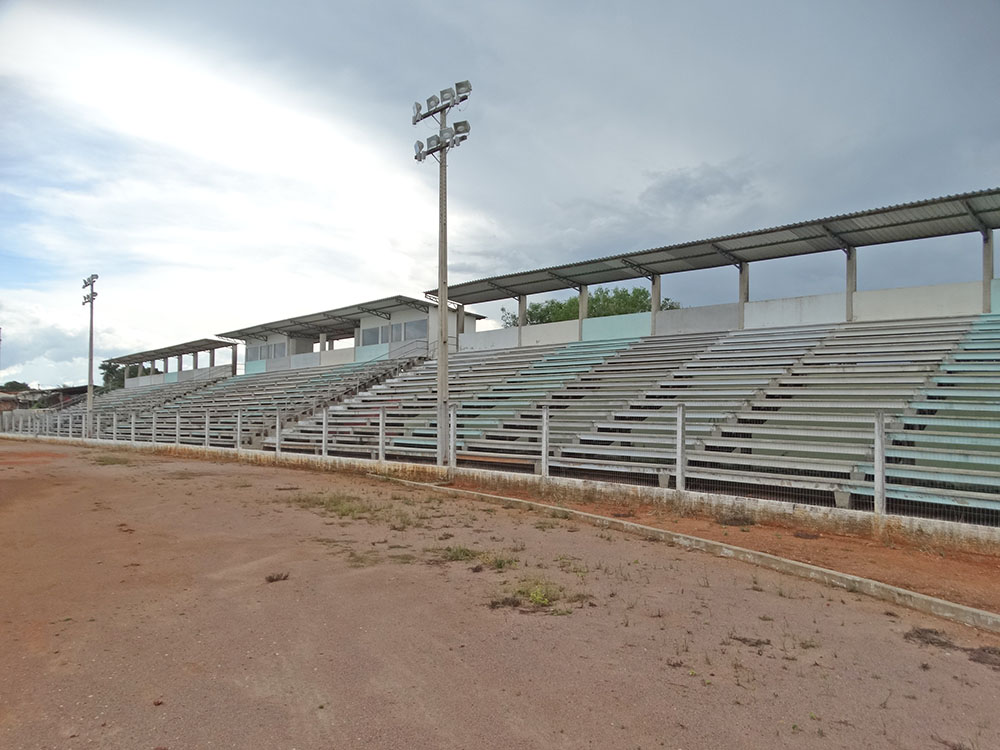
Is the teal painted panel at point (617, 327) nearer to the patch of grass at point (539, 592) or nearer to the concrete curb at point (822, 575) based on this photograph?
the concrete curb at point (822, 575)

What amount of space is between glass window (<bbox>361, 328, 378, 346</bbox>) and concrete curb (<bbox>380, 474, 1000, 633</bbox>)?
21.4 m

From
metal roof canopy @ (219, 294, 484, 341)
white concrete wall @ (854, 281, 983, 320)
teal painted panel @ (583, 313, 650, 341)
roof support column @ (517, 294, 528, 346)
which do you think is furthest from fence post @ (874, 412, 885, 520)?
metal roof canopy @ (219, 294, 484, 341)

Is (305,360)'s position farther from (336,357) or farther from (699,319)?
(699,319)

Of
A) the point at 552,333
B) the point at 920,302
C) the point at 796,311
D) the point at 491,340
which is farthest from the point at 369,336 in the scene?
the point at 920,302

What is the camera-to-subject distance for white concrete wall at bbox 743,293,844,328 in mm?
15352

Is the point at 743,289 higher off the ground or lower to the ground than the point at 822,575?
higher

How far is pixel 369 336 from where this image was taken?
93.1 ft

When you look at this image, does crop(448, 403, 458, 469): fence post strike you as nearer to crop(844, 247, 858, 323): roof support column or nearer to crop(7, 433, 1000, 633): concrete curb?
crop(7, 433, 1000, 633): concrete curb

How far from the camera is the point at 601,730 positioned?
107 inches

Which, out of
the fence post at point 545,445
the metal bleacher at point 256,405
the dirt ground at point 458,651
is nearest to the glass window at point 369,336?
the metal bleacher at point 256,405

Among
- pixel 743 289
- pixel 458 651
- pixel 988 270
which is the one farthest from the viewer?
pixel 743 289

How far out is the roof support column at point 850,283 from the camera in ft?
49.3

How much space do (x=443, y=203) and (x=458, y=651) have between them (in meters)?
11.8

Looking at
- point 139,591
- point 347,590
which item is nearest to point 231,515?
point 139,591
